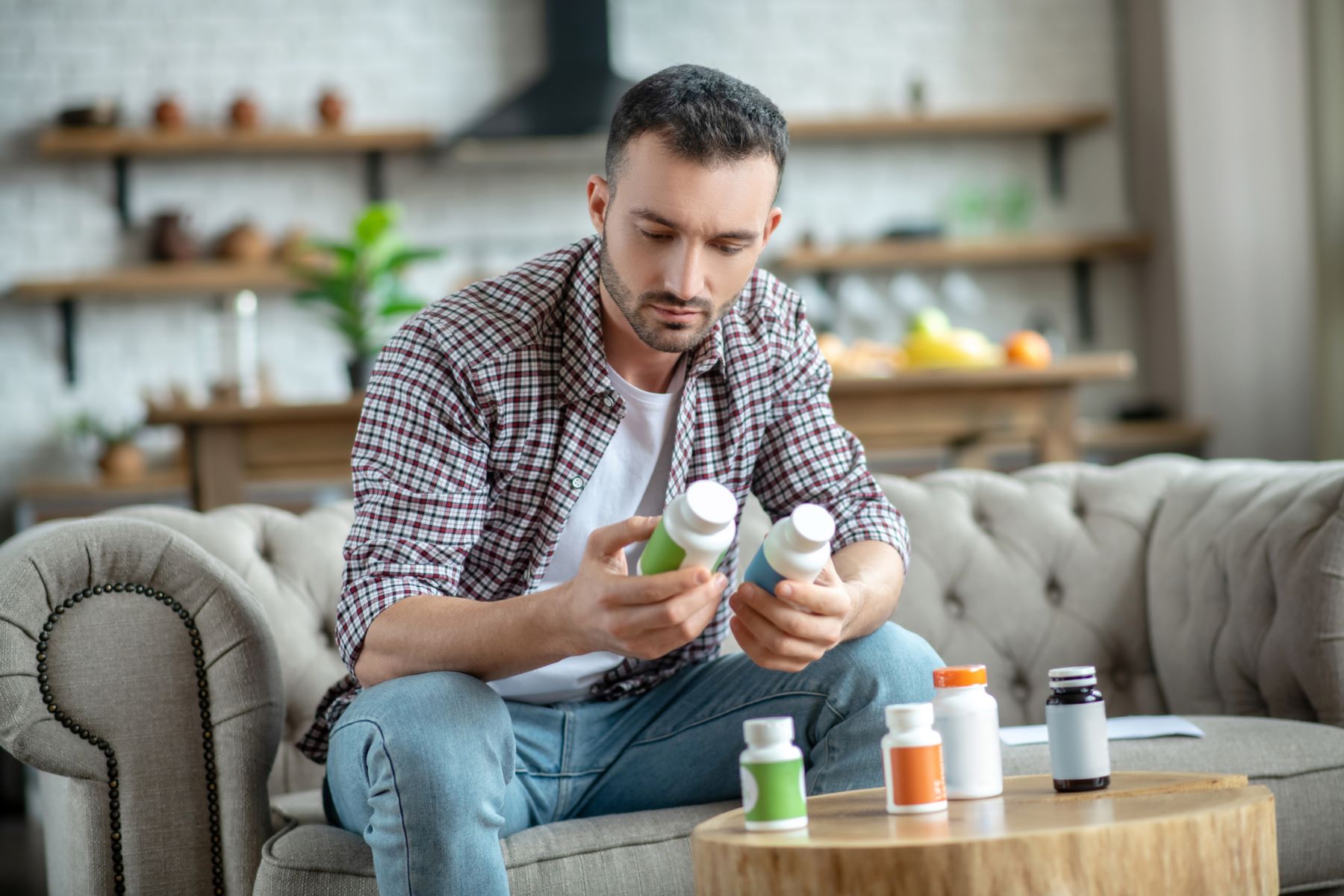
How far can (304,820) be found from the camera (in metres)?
1.72

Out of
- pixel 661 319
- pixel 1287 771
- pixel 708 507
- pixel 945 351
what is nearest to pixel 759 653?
pixel 708 507

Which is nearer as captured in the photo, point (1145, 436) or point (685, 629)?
point (685, 629)

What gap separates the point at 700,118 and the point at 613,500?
421 millimetres

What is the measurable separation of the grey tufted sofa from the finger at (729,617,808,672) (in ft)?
1.09

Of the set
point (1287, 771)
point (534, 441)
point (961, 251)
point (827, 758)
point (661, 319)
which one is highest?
point (961, 251)

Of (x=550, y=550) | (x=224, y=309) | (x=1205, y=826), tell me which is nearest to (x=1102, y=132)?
(x=224, y=309)

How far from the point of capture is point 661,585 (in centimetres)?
117

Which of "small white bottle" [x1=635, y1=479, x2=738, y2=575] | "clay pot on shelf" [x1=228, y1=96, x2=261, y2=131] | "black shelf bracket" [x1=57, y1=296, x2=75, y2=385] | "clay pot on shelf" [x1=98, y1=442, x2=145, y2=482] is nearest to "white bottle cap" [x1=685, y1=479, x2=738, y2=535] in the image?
"small white bottle" [x1=635, y1=479, x2=738, y2=575]

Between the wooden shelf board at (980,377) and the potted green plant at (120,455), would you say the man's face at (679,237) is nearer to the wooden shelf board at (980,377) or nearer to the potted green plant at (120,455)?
the wooden shelf board at (980,377)

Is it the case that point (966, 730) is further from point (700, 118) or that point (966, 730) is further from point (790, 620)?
point (700, 118)

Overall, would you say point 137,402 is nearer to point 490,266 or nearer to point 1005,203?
point 490,266

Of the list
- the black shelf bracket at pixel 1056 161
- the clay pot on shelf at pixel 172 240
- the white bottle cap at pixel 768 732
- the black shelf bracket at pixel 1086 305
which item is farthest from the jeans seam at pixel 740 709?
the black shelf bracket at pixel 1056 161

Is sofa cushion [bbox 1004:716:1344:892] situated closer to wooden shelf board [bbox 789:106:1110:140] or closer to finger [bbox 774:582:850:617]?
finger [bbox 774:582:850:617]

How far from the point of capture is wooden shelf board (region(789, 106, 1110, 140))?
546cm
